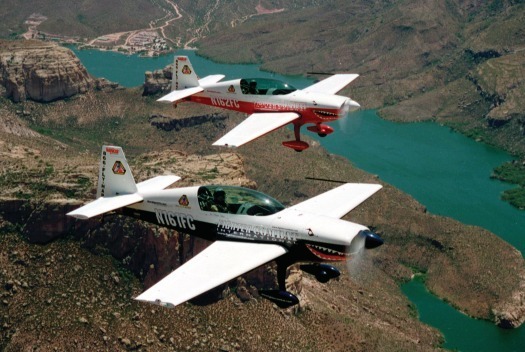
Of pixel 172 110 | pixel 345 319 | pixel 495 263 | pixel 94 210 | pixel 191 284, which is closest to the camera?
pixel 191 284

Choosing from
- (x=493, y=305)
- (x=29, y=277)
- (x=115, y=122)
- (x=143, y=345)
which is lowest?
(x=493, y=305)

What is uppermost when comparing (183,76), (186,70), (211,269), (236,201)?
(186,70)

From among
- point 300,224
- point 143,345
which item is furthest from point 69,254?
point 300,224

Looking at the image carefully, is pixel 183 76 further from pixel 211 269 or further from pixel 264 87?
pixel 211 269

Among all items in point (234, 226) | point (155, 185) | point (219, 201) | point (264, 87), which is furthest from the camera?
point (264, 87)

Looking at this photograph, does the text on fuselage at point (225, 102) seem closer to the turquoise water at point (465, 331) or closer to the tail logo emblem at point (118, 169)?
the tail logo emblem at point (118, 169)

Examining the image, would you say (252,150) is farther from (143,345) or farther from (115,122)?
(143,345)

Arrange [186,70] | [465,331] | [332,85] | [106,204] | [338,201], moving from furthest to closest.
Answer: [465,331] < [332,85] < [186,70] < [338,201] < [106,204]

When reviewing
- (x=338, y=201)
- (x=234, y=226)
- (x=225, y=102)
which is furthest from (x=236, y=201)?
(x=225, y=102)
